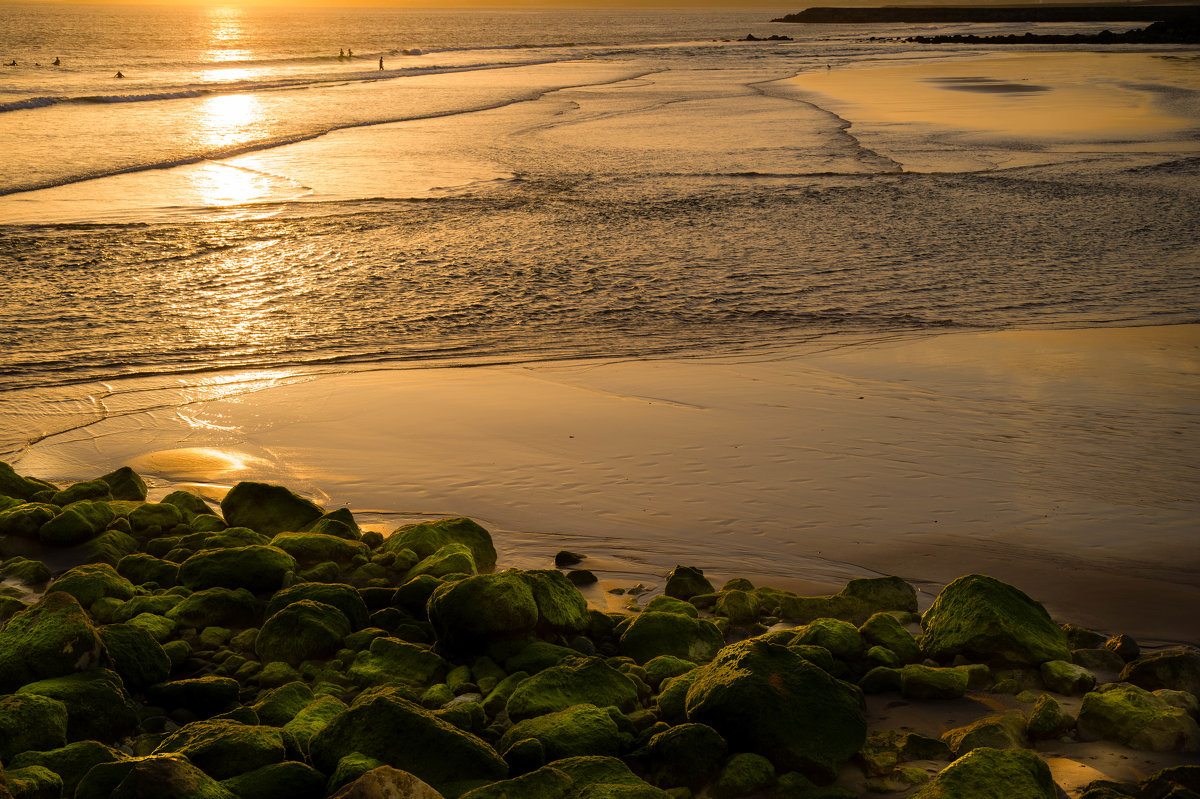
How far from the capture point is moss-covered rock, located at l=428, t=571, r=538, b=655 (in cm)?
419

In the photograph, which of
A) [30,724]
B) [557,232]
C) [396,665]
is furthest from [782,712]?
[557,232]

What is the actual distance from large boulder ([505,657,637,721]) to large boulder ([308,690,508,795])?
13.1 inches

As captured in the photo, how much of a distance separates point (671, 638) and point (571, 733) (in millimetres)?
819

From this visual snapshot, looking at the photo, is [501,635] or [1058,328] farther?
[1058,328]

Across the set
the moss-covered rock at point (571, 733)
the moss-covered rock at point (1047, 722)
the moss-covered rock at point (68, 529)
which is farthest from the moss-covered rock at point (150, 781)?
the moss-covered rock at point (1047, 722)

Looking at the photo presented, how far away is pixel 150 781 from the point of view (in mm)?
2965

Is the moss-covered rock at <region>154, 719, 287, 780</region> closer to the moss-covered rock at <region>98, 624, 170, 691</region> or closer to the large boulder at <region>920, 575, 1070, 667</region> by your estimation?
the moss-covered rock at <region>98, 624, 170, 691</region>

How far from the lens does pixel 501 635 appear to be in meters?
4.22

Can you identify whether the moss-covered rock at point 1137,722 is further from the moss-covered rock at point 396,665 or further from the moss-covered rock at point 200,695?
the moss-covered rock at point 200,695

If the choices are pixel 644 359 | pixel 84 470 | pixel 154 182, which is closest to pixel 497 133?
pixel 154 182

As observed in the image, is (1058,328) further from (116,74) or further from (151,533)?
(116,74)

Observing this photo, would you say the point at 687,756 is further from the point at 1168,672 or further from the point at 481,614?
the point at 1168,672

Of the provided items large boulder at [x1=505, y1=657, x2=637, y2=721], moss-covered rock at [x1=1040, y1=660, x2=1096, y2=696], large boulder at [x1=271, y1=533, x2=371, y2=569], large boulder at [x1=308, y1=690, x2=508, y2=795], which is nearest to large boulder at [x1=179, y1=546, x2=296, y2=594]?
large boulder at [x1=271, y1=533, x2=371, y2=569]

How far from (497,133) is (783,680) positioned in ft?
64.5
